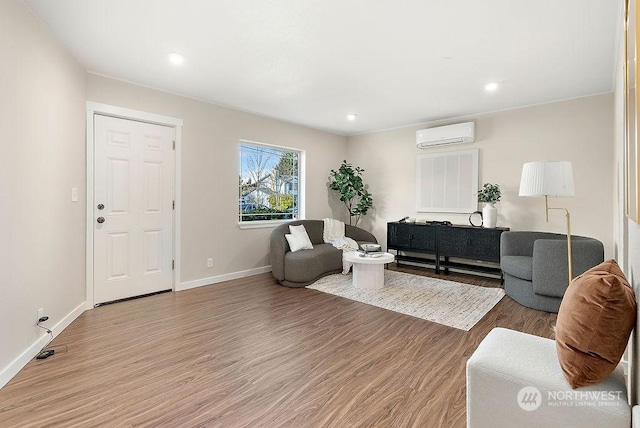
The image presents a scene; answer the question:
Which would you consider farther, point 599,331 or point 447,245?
point 447,245

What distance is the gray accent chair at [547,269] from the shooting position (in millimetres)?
3045

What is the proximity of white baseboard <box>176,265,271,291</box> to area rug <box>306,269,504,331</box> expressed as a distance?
1.07 m

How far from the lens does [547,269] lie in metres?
3.17

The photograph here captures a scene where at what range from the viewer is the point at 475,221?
4.73 meters

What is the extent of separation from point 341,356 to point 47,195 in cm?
261

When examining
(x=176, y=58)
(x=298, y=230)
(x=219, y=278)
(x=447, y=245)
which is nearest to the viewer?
(x=176, y=58)

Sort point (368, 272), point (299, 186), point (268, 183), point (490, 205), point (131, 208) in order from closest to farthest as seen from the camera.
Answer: point (131, 208) → point (368, 272) → point (490, 205) → point (268, 183) → point (299, 186)

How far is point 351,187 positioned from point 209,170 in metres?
2.63

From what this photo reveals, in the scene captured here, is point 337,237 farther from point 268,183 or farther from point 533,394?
point 533,394

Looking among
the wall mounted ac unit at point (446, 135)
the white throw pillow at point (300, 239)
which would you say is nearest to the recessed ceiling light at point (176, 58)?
the white throw pillow at point (300, 239)

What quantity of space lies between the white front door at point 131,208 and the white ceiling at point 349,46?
617 millimetres

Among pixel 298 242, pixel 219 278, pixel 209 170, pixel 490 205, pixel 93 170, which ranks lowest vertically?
pixel 219 278

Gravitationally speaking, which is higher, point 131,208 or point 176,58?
point 176,58

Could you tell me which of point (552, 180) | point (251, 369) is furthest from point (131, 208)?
point (552, 180)
